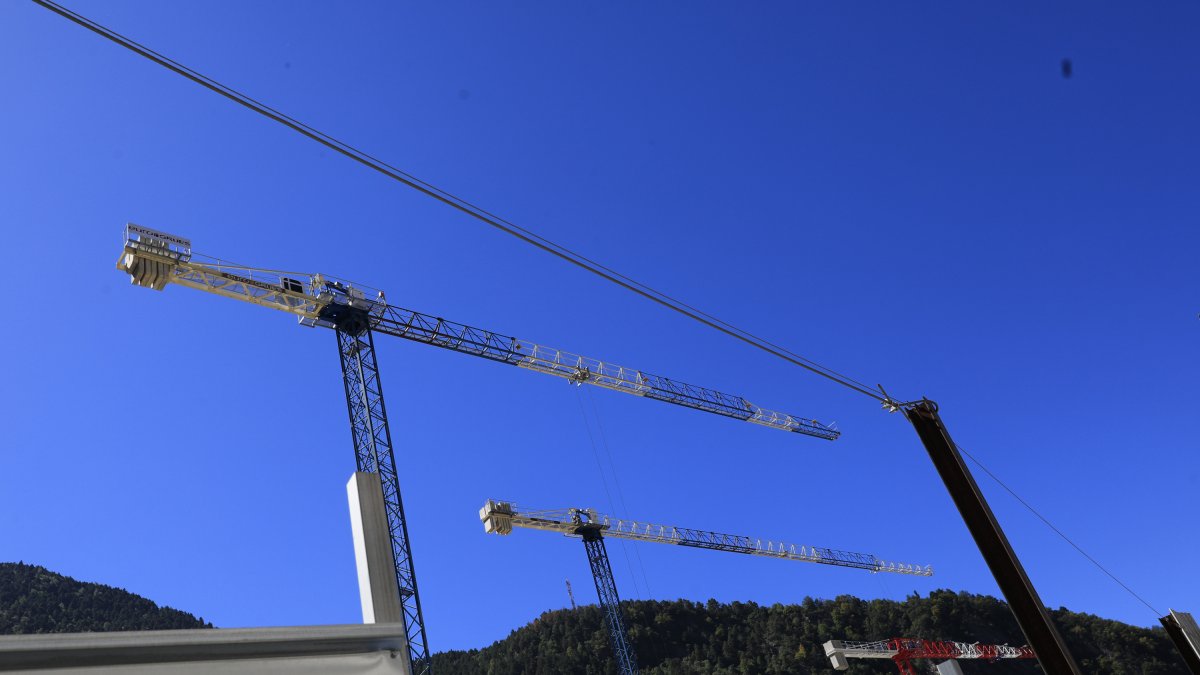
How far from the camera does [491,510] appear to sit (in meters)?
55.4

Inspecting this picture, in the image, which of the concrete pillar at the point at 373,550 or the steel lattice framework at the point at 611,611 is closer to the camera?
the concrete pillar at the point at 373,550

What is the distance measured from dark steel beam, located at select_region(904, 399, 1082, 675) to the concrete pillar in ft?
30.9

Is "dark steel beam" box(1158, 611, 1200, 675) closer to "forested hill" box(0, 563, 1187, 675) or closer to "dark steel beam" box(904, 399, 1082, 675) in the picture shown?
"dark steel beam" box(904, 399, 1082, 675)

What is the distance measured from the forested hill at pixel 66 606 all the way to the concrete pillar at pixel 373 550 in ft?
253

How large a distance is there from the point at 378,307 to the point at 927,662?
294 ft

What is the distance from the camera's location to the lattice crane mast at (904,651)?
6756cm

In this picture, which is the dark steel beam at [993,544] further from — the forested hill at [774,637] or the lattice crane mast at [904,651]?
the forested hill at [774,637]

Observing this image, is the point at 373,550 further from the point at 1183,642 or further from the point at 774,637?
the point at 774,637

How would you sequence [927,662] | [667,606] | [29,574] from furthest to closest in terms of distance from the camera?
1. [667,606]
2. [927,662]
3. [29,574]

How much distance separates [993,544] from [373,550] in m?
10.1

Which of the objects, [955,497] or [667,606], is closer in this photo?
[955,497]

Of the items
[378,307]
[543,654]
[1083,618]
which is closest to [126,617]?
[543,654]

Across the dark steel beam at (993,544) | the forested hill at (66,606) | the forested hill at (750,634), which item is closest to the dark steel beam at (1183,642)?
the dark steel beam at (993,544)

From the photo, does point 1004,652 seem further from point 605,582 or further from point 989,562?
point 989,562
